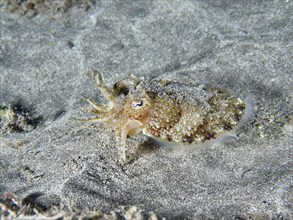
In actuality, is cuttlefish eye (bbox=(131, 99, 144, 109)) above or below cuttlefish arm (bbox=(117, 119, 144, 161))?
above

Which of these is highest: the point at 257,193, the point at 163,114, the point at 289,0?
the point at 163,114

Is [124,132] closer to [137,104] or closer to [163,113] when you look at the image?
[137,104]

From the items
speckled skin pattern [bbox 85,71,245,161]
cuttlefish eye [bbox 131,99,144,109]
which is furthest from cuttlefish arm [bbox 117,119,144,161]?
cuttlefish eye [bbox 131,99,144,109]

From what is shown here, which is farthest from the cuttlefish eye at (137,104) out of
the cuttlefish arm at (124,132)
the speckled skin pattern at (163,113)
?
the cuttlefish arm at (124,132)

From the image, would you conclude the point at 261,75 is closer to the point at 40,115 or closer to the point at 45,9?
the point at 40,115

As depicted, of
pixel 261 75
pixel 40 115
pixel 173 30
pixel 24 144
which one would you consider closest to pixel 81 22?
pixel 173 30

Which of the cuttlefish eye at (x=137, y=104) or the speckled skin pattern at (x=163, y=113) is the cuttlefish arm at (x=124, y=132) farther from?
the cuttlefish eye at (x=137, y=104)

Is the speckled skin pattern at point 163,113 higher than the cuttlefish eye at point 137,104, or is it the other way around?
the cuttlefish eye at point 137,104

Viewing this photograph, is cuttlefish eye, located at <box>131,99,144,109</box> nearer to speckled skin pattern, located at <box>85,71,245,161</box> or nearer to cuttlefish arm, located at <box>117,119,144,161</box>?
speckled skin pattern, located at <box>85,71,245,161</box>
